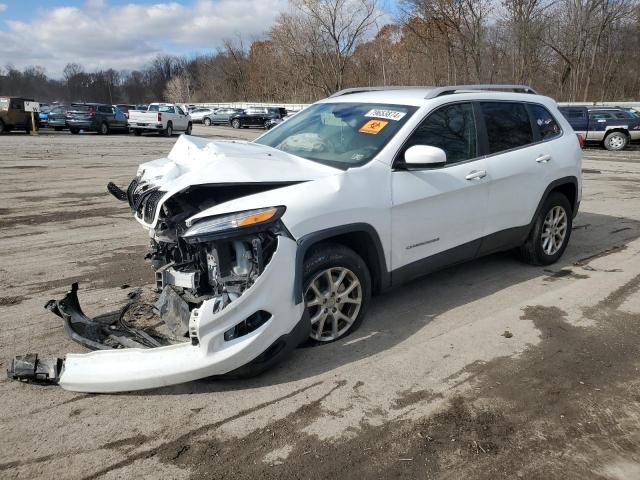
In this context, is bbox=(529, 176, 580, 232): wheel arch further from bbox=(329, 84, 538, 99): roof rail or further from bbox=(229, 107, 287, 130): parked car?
bbox=(229, 107, 287, 130): parked car

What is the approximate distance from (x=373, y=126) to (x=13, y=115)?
2813 centimetres

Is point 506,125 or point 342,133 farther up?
point 506,125

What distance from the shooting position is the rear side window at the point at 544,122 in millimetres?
5672

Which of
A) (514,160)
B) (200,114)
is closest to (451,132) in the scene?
(514,160)

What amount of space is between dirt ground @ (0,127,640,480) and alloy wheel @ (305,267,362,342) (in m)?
0.13

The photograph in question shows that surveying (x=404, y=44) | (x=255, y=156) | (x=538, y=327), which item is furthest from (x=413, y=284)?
(x=404, y=44)

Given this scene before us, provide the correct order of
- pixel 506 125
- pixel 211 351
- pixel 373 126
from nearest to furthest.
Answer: pixel 211 351 < pixel 373 126 < pixel 506 125

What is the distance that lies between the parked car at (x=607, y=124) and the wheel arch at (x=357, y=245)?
2170 cm

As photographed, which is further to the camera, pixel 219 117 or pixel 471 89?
pixel 219 117

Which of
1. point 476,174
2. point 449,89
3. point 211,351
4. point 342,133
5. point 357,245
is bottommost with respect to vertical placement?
point 211,351

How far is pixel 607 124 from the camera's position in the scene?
2286 cm

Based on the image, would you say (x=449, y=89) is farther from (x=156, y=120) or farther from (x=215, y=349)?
(x=156, y=120)

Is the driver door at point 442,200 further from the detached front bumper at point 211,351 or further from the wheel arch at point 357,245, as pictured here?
the detached front bumper at point 211,351

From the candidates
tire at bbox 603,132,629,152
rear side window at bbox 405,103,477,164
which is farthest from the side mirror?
tire at bbox 603,132,629,152
